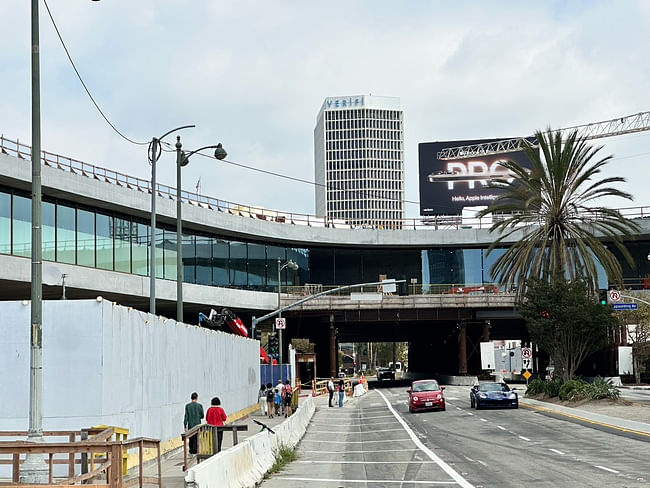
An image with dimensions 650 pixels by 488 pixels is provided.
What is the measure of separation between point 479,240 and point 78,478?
70008mm

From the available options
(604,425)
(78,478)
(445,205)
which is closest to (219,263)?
(445,205)

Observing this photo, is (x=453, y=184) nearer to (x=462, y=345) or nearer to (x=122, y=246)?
(x=462, y=345)

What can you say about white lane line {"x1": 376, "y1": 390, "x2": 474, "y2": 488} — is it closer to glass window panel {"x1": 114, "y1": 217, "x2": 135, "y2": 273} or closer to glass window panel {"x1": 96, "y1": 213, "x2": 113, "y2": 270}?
glass window panel {"x1": 96, "y1": 213, "x2": 113, "y2": 270}

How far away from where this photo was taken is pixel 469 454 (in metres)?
22.5

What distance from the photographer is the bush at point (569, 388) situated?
40.3 metres

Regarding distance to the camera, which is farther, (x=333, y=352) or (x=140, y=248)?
(x=333, y=352)

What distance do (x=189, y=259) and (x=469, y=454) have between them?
48.6m

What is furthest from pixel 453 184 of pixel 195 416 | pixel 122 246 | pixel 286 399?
pixel 195 416

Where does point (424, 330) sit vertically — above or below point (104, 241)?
below

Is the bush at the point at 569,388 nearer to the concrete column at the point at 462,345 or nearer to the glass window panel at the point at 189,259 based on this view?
the concrete column at the point at 462,345

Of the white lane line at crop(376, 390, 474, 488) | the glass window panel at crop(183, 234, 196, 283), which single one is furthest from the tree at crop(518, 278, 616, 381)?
the glass window panel at crop(183, 234, 196, 283)

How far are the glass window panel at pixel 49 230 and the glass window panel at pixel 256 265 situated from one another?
87.3ft

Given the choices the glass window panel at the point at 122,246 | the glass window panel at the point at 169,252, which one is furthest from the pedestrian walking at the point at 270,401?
the glass window panel at the point at 169,252

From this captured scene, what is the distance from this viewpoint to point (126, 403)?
18.7m
